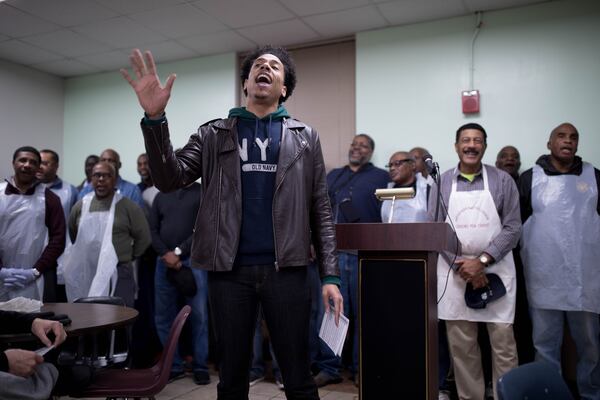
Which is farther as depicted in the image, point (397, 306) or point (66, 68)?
point (66, 68)

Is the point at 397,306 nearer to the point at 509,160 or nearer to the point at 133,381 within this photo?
the point at 133,381

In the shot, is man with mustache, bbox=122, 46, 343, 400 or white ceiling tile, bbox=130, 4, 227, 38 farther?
white ceiling tile, bbox=130, 4, 227, 38

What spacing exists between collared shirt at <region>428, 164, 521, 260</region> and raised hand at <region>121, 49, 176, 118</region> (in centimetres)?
211

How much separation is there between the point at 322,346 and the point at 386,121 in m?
2.20

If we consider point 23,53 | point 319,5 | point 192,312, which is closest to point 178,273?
point 192,312

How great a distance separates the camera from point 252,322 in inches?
66.4

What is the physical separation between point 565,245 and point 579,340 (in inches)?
24.2

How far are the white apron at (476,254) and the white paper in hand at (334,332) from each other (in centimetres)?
160

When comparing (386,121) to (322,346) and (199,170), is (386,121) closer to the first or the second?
(322,346)

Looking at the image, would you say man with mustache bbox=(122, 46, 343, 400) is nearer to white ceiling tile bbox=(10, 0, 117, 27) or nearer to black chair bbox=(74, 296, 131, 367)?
black chair bbox=(74, 296, 131, 367)

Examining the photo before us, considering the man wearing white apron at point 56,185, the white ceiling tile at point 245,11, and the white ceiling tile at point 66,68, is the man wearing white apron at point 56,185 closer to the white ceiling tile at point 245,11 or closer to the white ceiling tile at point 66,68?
the white ceiling tile at point 66,68

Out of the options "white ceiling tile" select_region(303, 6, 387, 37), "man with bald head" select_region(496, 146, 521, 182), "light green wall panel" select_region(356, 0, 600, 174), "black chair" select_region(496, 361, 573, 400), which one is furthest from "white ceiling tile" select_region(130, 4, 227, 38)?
"black chair" select_region(496, 361, 573, 400)

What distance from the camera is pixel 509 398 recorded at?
1306mm

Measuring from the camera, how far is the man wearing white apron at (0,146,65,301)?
362cm
